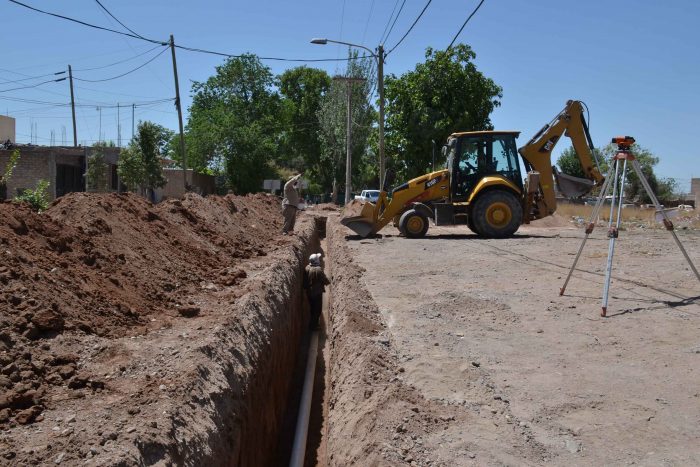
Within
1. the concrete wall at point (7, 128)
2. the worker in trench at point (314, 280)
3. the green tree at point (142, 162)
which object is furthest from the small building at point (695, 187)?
the worker in trench at point (314, 280)

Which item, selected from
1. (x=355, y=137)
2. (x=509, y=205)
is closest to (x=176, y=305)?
(x=509, y=205)

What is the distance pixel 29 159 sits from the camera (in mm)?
29734

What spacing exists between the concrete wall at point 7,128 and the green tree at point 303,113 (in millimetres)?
27363

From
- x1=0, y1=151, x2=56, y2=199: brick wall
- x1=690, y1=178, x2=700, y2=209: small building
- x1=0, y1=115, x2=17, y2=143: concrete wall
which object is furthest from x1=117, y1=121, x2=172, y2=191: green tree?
x1=690, y1=178, x2=700, y2=209: small building

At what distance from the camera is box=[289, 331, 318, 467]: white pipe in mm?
8105

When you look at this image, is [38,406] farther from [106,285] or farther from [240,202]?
[240,202]

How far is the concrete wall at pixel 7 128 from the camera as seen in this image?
147ft

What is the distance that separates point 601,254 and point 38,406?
1088 centimetres

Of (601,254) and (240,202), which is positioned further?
(240,202)

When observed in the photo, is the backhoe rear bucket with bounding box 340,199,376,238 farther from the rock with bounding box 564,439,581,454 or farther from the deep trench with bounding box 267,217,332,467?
the rock with bounding box 564,439,581,454

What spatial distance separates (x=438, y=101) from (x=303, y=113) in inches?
1539

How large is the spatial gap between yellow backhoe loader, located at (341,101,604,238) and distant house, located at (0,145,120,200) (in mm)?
15213

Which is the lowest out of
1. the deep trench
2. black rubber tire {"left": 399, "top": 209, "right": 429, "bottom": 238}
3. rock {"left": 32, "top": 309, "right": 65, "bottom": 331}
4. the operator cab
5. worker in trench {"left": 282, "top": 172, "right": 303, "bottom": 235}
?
the deep trench

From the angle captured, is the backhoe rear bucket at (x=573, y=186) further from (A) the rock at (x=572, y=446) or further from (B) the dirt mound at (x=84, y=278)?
(A) the rock at (x=572, y=446)
